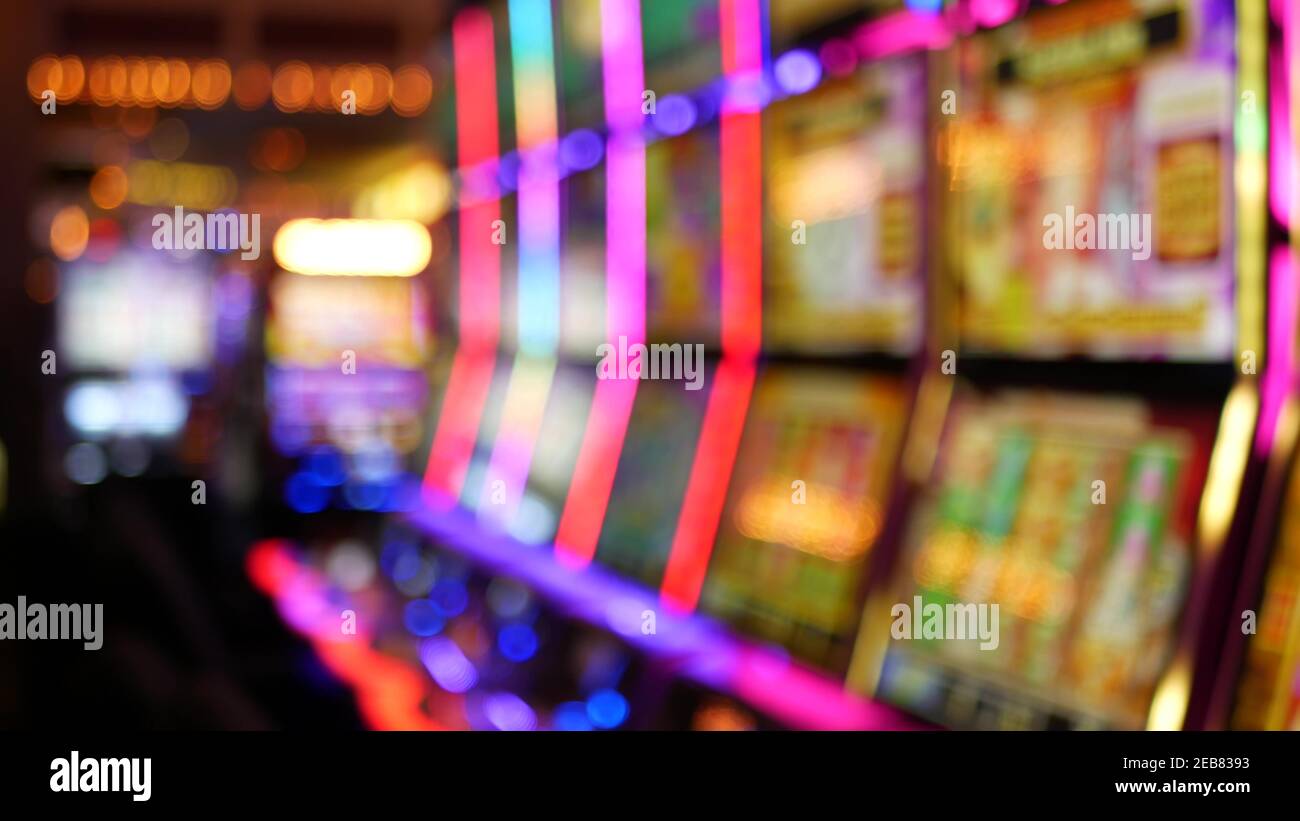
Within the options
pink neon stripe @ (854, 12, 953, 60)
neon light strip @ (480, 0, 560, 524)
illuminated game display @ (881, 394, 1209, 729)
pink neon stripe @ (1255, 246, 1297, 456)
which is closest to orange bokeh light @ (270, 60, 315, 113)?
neon light strip @ (480, 0, 560, 524)

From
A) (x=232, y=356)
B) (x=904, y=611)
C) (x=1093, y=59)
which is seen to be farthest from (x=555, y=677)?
(x=232, y=356)

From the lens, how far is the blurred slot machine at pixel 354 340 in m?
7.50

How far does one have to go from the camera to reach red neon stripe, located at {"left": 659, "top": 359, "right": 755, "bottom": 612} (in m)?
2.56

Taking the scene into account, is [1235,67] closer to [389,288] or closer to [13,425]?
[13,425]

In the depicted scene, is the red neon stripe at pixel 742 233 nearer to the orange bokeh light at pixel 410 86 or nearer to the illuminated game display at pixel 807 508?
the illuminated game display at pixel 807 508

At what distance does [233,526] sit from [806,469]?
3.19 meters

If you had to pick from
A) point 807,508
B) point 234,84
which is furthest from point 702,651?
point 234,84

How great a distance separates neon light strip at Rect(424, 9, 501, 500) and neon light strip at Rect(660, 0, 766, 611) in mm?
1567

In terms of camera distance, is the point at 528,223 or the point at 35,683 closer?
the point at 528,223

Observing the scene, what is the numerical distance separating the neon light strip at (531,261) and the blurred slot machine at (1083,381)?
1662mm

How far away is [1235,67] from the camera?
65.6 inches

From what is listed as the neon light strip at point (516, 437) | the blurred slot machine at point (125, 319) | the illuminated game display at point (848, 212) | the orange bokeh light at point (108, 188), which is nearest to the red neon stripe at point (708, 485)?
the illuminated game display at point (848, 212)

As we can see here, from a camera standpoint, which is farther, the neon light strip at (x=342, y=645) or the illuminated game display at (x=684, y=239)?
the neon light strip at (x=342, y=645)

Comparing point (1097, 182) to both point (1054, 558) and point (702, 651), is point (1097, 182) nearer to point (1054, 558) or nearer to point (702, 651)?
point (1054, 558)
